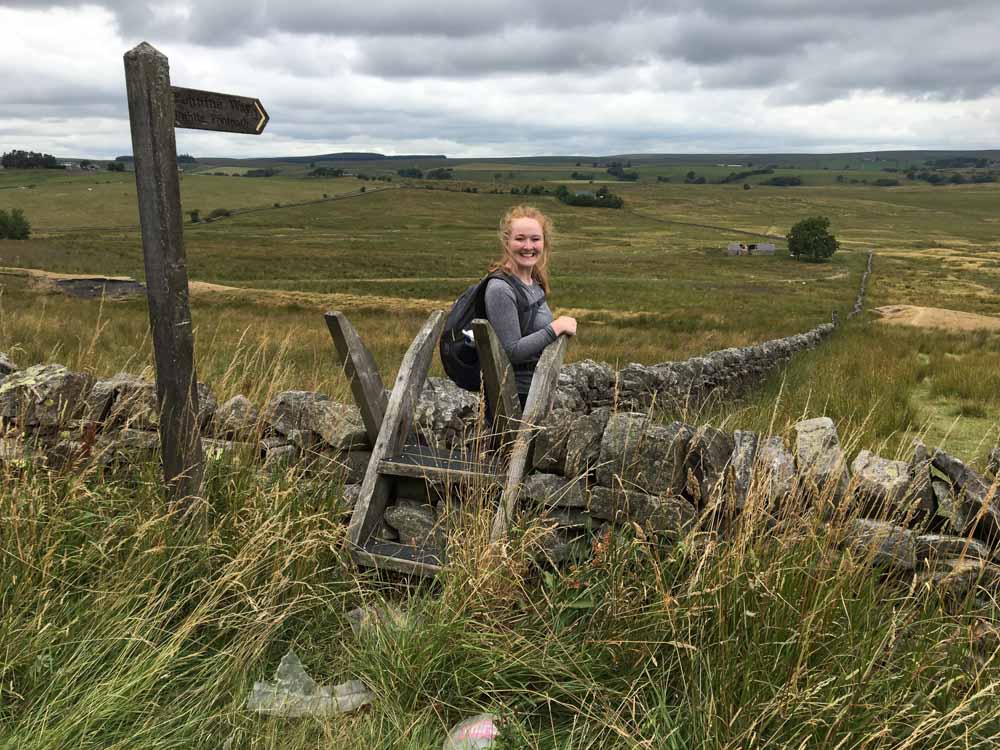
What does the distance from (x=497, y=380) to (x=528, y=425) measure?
10.0 inches

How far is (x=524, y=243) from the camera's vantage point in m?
3.49

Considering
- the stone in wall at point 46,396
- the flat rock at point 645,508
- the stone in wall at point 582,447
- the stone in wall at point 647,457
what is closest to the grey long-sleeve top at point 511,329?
the stone in wall at point 582,447

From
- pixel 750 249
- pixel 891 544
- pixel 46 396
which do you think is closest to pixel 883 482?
pixel 891 544

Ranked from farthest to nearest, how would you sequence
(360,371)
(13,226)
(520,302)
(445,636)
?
(13,226), (520,302), (360,371), (445,636)

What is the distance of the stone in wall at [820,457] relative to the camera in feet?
8.96

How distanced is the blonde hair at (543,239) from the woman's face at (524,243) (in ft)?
0.10

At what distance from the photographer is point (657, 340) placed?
18125mm

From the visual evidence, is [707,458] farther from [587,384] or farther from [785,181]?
[785,181]

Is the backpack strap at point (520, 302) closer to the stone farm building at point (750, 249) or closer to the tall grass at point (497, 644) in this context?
the tall grass at point (497, 644)

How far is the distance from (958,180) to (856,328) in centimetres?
21327

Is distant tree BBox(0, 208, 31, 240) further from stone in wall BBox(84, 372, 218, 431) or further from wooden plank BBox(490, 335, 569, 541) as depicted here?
wooden plank BBox(490, 335, 569, 541)

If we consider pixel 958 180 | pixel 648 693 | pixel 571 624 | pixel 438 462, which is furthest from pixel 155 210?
pixel 958 180

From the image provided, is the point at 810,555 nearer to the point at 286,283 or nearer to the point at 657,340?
the point at 657,340

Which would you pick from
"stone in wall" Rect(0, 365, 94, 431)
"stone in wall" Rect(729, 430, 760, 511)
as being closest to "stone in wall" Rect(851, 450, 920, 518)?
"stone in wall" Rect(729, 430, 760, 511)
